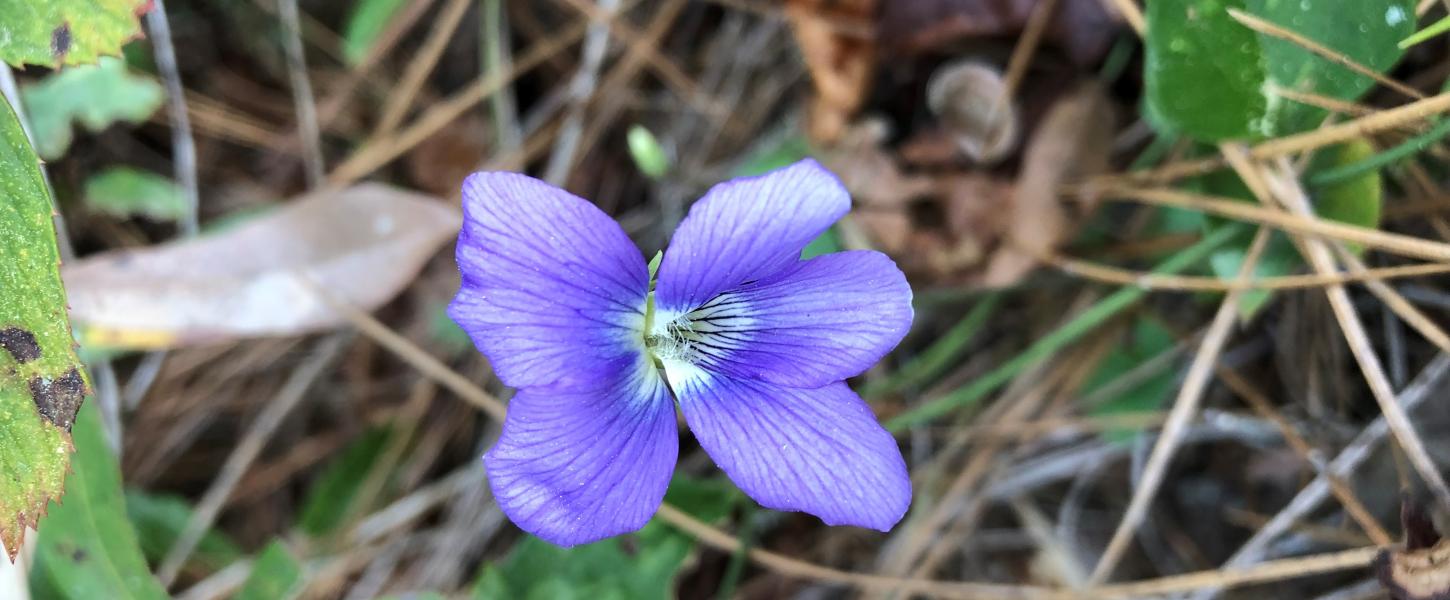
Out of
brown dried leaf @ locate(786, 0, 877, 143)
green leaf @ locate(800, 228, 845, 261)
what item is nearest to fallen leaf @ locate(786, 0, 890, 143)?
brown dried leaf @ locate(786, 0, 877, 143)

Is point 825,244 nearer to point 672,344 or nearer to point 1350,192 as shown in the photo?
point 672,344

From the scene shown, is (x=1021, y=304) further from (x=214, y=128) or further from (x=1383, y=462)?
(x=214, y=128)

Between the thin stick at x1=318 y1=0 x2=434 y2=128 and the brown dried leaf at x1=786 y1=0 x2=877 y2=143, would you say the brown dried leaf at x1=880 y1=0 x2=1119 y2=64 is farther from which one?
the thin stick at x1=318 y1=0 x2=434 y2=128

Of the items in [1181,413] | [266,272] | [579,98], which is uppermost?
[579,98]

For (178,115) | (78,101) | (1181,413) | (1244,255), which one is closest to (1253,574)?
(1181,413)

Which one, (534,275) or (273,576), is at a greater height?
(534,275)

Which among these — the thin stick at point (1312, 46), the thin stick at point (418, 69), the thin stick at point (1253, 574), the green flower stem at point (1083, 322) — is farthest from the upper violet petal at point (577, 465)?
the thin stick at point (418, 69)

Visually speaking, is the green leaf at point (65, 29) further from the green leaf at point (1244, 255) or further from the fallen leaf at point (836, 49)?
the green leaf at point (1244, 255)
